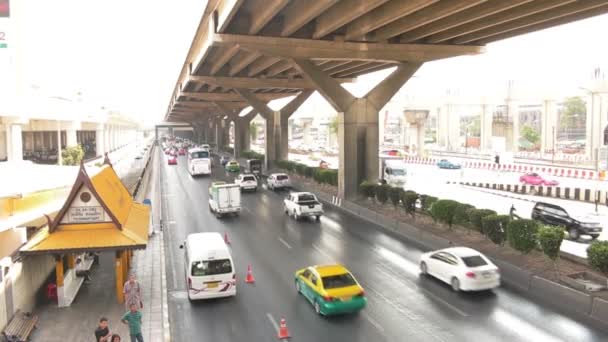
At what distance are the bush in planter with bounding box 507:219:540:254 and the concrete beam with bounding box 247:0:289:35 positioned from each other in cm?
1213

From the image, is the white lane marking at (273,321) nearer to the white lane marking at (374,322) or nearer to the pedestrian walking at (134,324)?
the white lane marking at (374,322)

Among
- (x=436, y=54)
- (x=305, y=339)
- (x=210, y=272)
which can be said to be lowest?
(x=305, y=339)

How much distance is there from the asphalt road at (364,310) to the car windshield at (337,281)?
2.92 feet

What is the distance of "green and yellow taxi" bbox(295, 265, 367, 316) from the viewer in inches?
567

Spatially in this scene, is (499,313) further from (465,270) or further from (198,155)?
(198,155)

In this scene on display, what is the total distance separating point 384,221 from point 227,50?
17151mm

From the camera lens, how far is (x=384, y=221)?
91.5 feet

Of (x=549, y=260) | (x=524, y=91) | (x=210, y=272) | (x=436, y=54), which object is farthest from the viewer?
(x=524, y=91)

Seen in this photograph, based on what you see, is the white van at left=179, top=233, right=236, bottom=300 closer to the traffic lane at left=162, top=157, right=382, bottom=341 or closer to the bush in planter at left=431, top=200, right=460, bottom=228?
the traffic lane at left=162, top=157, right=382, bottom=341

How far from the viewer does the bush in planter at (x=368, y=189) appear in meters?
33.1

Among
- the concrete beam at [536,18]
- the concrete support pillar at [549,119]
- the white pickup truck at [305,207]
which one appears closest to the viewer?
the concrete beam at [536,18]

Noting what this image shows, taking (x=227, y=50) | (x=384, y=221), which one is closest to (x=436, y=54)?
(x=384, y=221)

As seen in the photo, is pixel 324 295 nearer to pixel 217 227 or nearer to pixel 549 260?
pixel 549 260

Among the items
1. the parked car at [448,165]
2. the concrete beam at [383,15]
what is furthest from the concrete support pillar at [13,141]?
the parked car at [448,165]
